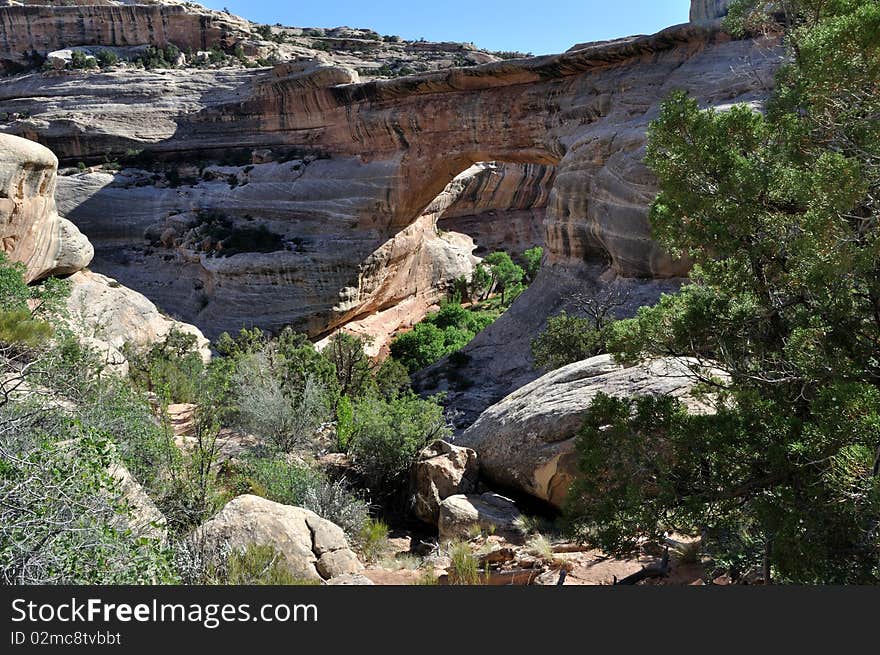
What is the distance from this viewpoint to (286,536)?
5.99 meters

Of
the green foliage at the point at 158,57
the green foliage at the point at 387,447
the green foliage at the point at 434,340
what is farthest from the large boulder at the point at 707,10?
the green foliage at the point at 158,57

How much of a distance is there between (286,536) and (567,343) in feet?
28.6

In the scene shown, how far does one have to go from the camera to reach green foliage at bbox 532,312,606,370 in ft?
43.4

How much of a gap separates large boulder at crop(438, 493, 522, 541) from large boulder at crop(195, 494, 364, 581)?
5.66 ft

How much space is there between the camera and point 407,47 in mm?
37750

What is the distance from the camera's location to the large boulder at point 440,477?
8633mm

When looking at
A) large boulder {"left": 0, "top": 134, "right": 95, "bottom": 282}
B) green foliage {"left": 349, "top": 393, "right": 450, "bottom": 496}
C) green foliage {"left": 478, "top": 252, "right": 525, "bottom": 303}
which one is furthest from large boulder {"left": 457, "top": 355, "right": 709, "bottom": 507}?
green foliage {"left": 478, "top": 252, "right": 525, "bottom": 303}

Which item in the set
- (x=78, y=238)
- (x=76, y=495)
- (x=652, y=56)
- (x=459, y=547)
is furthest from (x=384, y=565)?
(x=652, y=56)

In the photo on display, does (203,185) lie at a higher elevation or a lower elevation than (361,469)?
higher

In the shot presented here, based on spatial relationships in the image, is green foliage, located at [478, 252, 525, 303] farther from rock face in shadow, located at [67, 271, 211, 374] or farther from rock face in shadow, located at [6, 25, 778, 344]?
rock face in shadow, located at [67, 271, 211, 374]

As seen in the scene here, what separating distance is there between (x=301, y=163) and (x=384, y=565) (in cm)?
2166

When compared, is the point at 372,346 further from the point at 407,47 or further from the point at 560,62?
the point at 407,47

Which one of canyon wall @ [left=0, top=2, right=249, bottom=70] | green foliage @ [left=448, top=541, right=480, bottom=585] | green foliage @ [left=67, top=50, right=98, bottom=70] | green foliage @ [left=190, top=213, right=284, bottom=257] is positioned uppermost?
canyon wall @ [left=0, top=2, right=249, bottom=70]

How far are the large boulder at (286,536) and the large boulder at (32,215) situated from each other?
10.5 m
